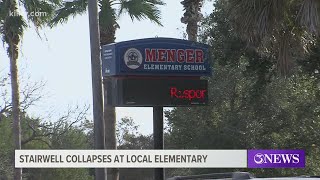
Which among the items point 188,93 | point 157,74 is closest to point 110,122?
point 157,74

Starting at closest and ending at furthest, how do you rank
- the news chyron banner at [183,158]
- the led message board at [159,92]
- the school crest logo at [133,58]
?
1. the led message board at [159,92]
2. the school crest logo at [133,58]
3. the news chyron banner at [183,158]

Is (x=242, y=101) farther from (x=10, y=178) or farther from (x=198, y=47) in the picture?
(x=10, y=178)

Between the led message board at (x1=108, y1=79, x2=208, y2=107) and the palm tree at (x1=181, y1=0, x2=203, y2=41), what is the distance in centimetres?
448

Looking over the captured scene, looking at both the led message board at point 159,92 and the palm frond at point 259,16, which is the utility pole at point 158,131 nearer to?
the led message board at point 159,92

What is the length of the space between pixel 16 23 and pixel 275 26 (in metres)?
12.3

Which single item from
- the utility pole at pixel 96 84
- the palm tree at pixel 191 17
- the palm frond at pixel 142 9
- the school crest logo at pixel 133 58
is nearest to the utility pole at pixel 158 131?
the school crest logo at pixel 133 58

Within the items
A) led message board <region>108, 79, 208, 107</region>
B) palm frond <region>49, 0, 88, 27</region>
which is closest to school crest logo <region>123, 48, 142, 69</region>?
led message board <region>108, 79, 208, 107</region>

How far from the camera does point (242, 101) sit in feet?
65.7

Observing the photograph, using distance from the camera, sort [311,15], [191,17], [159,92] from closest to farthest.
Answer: [311,15] → [159,92] → [191,17]

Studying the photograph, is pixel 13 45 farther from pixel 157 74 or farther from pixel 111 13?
pixel 157 74

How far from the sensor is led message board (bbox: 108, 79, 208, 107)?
15.4 meters

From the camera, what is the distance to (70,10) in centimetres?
2244

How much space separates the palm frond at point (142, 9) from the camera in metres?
22.1

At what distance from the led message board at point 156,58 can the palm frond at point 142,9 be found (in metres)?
5.21
